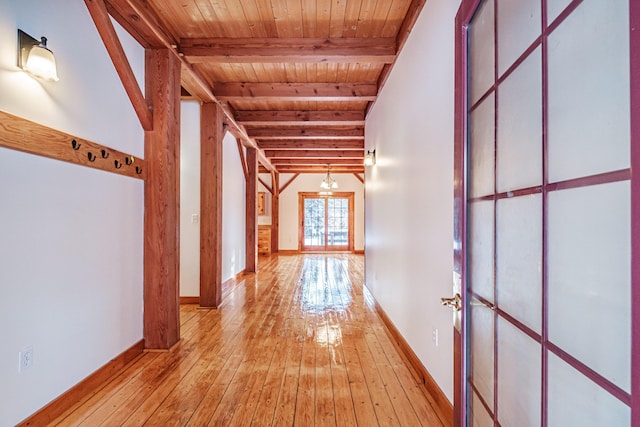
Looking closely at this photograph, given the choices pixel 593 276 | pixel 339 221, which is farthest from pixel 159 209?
pixel 339 221

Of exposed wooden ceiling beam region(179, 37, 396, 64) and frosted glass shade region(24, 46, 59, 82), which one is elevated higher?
exposed wooden ceiling beam region(179, 37, 396, 64)

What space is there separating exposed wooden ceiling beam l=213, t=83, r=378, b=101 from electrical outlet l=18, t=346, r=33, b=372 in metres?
3.19

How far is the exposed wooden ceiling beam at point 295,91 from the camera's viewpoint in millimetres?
3986

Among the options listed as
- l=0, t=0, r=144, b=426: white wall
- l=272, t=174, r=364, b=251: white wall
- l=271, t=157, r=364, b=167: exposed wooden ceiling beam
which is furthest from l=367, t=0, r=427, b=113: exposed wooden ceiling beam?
l=272, t=174, r=364, b=251: white wall

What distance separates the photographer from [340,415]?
1.90m

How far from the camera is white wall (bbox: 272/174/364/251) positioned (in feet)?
34.2

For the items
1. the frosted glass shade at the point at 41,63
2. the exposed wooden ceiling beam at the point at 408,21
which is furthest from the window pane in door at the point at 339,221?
the frosted glass shade at the point at 41,63

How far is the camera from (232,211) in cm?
558

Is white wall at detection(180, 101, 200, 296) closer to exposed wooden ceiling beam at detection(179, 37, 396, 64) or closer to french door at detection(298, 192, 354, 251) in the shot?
exposed wooden ceiling beam at detection(179, 37, 396, 64)

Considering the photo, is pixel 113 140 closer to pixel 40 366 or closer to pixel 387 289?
pixel 40 366

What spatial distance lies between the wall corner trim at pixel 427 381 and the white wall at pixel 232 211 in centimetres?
298

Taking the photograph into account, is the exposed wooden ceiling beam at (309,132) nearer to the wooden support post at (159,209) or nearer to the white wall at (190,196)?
the white wall at (190,196)

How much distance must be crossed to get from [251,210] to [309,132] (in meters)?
1.98

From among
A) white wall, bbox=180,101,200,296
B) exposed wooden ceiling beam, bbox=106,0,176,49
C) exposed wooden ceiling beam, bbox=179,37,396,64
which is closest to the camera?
exposed wooden ceiling beam, bbox=106,0,176,49
